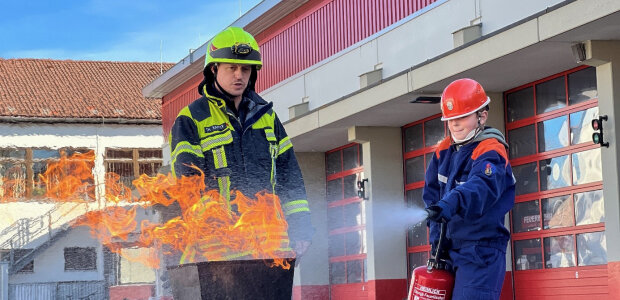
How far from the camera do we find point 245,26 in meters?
27.9

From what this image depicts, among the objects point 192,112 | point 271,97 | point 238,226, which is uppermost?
point 271,97

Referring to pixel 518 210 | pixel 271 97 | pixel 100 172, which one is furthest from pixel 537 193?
pixel 100 172

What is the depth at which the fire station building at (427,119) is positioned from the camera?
1452cm

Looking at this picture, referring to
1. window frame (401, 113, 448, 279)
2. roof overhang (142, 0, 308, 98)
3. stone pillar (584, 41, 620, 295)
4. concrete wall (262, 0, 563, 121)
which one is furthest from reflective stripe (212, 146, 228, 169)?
roof overhang (142, 0, 308, 98)

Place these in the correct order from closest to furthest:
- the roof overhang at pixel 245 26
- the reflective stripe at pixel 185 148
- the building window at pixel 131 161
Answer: the reflective stripe at pixel 185 148 < the roof overhang at pixel 245 26 < the building window at pixel 131 161

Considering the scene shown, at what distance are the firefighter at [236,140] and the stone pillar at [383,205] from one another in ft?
49.9

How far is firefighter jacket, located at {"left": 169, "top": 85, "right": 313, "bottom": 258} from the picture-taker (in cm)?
649

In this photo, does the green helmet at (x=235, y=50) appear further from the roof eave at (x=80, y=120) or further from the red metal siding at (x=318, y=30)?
the roof eave at (x=80, y=120)

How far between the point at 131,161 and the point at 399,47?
3224cm

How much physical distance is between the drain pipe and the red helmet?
39.8 metres

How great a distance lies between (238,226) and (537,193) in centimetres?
1169

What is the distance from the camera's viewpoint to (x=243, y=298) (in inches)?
243

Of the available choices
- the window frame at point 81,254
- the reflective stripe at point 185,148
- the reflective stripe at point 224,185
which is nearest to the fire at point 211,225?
the reflective stripe at point 224,185

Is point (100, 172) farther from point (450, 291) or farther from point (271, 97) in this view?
point (450, 291)
